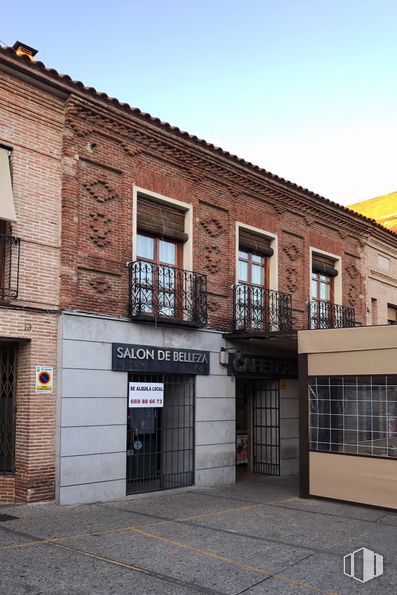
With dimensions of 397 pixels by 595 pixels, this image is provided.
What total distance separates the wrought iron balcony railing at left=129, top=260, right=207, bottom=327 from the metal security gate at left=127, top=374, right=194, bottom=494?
1.25 metres

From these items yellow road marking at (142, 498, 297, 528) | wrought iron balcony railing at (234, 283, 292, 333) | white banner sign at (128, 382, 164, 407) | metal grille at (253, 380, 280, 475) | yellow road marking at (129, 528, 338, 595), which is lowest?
yellow road marking at (142, 498, 297, 528)

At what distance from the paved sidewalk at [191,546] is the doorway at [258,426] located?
4018 mm

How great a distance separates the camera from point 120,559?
7.18 meters

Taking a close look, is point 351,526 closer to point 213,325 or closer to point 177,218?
point 213,325

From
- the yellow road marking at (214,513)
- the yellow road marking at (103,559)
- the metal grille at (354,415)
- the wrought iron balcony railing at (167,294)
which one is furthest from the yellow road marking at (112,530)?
the wrought iron balcony railing at (167,294)

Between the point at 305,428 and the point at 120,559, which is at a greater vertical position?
the point at 305,428

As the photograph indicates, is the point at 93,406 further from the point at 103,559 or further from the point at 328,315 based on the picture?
the point at 328,315

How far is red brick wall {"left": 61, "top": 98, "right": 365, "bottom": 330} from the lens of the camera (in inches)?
438

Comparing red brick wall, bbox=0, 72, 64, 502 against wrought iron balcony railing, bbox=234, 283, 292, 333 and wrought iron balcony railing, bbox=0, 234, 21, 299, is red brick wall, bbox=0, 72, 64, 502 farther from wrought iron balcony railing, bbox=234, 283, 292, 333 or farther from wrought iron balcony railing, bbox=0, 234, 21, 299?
wrought iron balcony railing, bbox=234, 283, 292, 333

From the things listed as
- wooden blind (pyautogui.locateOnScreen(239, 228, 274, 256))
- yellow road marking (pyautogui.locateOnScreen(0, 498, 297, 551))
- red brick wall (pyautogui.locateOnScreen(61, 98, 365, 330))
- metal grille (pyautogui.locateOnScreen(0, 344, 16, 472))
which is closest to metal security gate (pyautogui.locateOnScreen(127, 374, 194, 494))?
red brick wall (pyautogui.locateOnScreen(61, 98, 365, 330))

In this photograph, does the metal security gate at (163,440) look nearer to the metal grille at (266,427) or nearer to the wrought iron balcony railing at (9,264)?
the wrought iron balcony railing at (9,264)

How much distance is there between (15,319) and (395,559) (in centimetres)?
664

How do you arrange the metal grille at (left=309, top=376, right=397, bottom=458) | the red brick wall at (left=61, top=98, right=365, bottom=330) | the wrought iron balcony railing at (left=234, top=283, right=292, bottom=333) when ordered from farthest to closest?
the wrought iron balcony railing at (left=234, top=283, right=292, bottom=333) → the red brick wall at (left=61, top=98, right=365, bottom=330) → the metal grille at (left=309, top=376, right=397, bottom=458)

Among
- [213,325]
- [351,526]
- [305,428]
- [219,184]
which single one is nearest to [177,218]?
[219,184]
